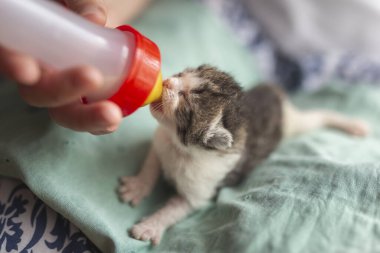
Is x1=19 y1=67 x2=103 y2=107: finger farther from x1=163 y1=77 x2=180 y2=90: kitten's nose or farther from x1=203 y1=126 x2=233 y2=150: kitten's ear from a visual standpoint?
x1=203 y1=126 x2=233 y2=150: kitten's ear

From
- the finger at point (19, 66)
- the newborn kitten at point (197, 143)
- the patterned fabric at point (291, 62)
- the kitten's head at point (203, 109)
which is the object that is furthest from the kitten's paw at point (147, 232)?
the patterned fabric at point (291, 62)

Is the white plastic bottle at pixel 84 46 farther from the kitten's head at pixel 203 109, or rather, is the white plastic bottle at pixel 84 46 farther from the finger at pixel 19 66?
the kitten's head at pixel 203 109

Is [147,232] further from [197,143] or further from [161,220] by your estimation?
[197,143]

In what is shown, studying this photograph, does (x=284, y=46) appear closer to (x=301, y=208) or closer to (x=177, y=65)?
(x=177, y=65)

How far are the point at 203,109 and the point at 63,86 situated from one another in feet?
1.74

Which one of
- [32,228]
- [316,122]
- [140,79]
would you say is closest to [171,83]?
[140,79]

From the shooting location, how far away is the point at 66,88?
0.94 meters

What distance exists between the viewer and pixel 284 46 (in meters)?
2.39

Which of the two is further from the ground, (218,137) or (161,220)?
(218,137)

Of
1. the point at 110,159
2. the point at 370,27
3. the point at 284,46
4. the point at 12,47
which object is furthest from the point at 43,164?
the point at 370,27

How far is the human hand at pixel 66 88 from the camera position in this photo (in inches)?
35.8

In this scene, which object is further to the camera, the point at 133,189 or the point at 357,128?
the point at 357,128

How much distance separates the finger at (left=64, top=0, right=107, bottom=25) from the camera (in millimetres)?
1134

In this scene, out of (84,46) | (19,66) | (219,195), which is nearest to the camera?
(19,66)
